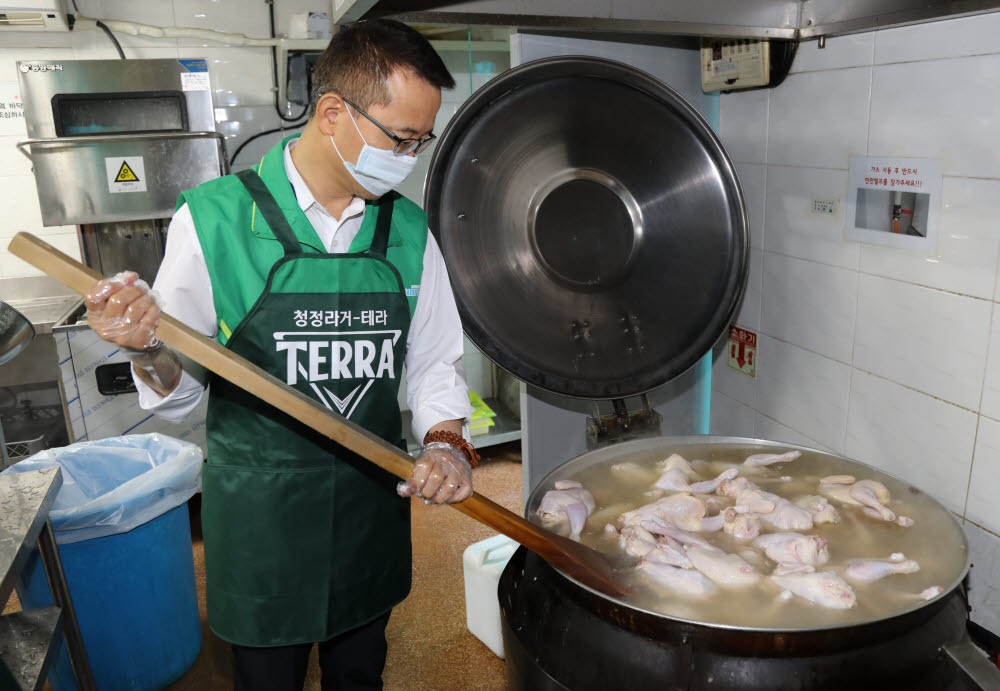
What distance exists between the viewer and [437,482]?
1238 mm

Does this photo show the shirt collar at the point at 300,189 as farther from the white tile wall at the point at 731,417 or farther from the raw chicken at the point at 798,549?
the white tile wall at the point at 731,417

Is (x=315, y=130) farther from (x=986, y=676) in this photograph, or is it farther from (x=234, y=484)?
(x=986, y=676)

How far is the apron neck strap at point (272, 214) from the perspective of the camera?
135 cm

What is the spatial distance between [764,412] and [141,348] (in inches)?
68.8

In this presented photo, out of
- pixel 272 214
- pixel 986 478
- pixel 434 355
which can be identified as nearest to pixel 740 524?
pixel 986 478

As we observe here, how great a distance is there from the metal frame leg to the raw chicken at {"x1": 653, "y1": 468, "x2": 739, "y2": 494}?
57.7 inches

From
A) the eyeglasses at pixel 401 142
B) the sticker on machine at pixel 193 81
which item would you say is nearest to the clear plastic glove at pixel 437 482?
the eyeglasses at pixel 401 142

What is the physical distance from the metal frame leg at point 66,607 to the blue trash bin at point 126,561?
0.05 m

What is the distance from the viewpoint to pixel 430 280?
1.55 meters

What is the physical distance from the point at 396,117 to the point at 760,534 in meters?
1.06

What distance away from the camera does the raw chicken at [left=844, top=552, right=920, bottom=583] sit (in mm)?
1285

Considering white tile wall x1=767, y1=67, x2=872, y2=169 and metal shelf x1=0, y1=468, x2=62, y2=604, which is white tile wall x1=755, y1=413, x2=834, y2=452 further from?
metal shelf x1=0, y1=468, x2=62, y2=604

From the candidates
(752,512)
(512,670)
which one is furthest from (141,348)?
(752,512)

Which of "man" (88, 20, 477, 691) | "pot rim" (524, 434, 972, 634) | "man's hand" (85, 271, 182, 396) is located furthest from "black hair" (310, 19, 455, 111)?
"pot rim" (524, 434, 972, 634)
